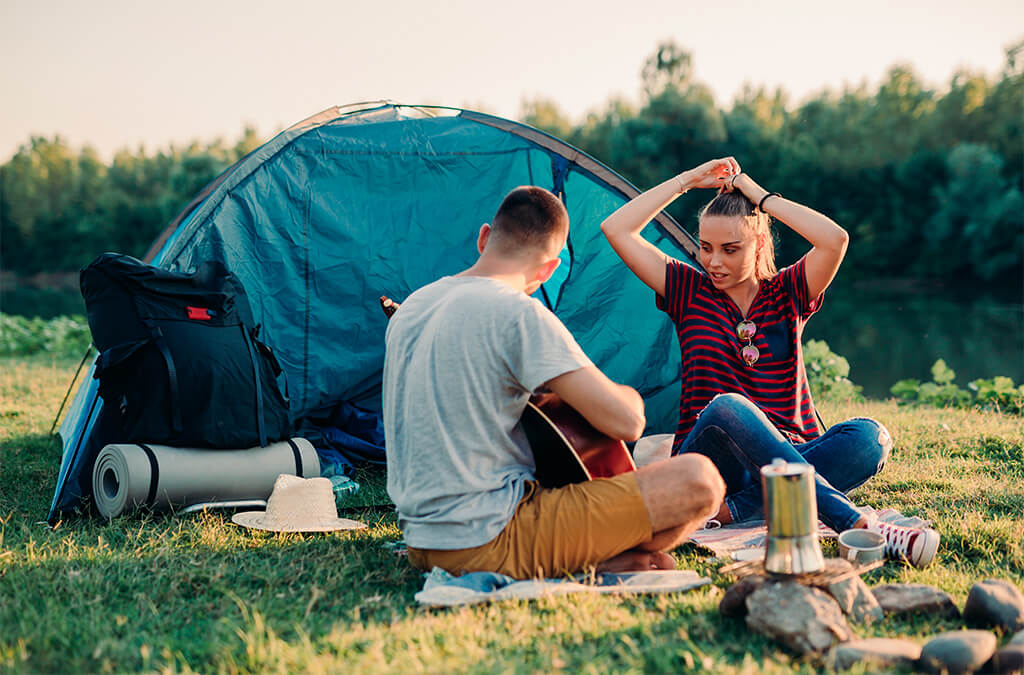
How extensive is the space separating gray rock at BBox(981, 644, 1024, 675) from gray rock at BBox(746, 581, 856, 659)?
0.89 ft

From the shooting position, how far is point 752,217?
307 cm

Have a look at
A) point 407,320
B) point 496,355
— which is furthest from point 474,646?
point 407,320

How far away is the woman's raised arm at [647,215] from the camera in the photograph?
3160 millimetres

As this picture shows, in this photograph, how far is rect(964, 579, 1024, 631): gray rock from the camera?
2.04 metres

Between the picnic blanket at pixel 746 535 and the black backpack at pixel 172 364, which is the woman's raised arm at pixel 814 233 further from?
the black backpack at pixel 172 364

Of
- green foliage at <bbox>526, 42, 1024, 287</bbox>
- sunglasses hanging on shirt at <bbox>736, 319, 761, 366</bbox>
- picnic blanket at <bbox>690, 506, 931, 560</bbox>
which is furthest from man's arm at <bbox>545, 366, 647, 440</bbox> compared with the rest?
green foliage at <bbox>526, 42, 1024, 287</bbox>

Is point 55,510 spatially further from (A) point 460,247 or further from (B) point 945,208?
(B) point 945,208

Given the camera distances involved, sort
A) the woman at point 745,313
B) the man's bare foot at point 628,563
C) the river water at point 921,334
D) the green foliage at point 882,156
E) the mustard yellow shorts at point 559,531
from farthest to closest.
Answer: the green foliage at point 882,156 < the river water at point 921,334 < the woman at point 745,313 < the man's bare foot at point 628,563 < the mustard yellow shorts at point 559,531

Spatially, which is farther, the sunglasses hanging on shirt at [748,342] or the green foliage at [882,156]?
the green foliage at [882,156]

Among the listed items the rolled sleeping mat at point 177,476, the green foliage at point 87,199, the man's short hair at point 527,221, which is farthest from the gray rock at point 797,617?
the green foliage at point 87,199

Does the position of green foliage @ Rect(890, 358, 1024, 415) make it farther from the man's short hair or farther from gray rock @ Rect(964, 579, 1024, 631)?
the man's short hair

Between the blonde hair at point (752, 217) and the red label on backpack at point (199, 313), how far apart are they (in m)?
1.87

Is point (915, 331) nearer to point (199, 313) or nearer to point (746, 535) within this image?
point (746, 535)

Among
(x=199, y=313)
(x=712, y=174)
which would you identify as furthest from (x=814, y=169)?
(x=199, y=313)
